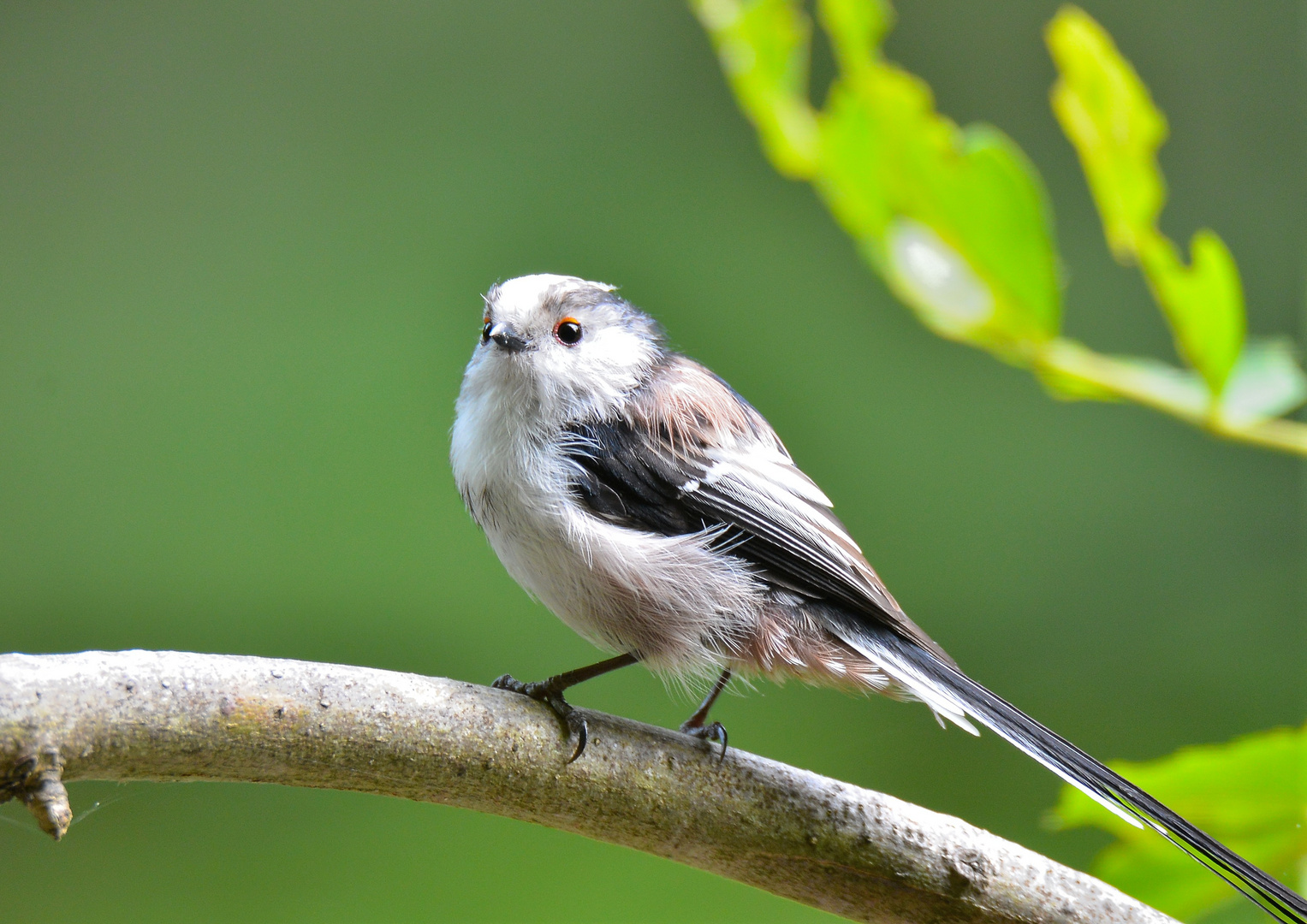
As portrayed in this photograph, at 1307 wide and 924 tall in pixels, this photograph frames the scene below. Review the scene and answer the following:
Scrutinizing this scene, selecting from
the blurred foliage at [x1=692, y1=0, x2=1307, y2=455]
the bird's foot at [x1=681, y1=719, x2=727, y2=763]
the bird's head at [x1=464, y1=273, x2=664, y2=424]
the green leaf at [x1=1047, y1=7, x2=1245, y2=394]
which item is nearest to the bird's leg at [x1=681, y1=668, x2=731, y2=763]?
the bird's foot at [x1=681, y1=719, x2=727, y2=763]

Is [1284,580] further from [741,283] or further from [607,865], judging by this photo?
[607,865]

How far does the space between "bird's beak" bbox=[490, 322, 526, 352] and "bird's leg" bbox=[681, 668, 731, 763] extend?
0.40m

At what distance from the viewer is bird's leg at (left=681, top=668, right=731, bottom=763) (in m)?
1.01

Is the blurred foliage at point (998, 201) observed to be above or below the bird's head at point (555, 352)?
above

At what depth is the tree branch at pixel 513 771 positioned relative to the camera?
711 millimetres

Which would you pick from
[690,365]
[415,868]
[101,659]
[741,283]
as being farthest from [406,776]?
[741,283]

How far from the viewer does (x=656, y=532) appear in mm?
1020

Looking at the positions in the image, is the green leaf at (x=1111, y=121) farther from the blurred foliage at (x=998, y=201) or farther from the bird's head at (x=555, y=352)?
the bird's head at (x=555, y=352)

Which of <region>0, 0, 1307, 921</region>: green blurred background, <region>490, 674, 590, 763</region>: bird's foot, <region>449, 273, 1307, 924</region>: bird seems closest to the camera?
<region>490, 674, 590, 763</region>: bird's foot

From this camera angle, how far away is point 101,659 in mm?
733

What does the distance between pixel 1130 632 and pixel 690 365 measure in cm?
177

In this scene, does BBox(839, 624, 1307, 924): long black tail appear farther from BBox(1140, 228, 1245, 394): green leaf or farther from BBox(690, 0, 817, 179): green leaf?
BBox(690, 0, 817, 179): green leaf

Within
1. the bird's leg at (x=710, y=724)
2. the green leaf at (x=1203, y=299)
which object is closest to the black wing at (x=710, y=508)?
the bird's leg at (x=710, y=724)

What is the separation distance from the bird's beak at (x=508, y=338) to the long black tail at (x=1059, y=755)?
1.42ft
